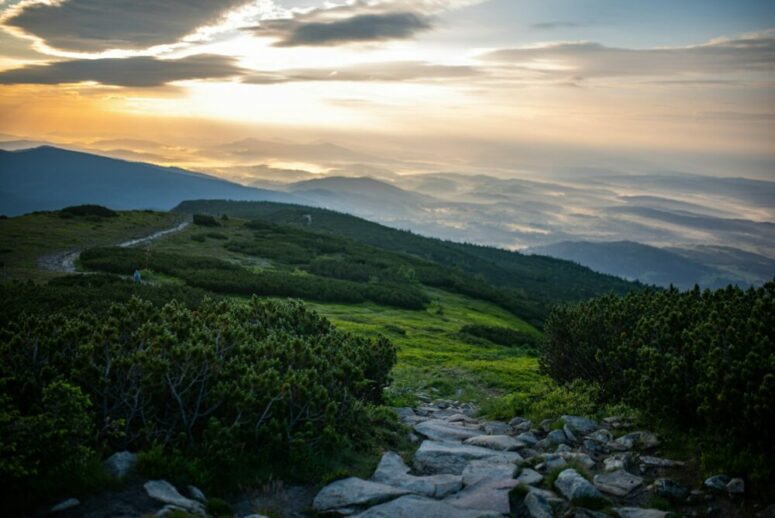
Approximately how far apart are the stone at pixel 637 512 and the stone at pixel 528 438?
A: 344 cm

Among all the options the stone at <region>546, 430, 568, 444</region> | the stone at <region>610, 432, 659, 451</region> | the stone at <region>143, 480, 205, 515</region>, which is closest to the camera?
the stone at <region>143, 480, 205, 515</region>

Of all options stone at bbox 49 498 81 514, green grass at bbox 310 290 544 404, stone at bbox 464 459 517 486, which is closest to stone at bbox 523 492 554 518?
stone at bbox 464 459 517 486

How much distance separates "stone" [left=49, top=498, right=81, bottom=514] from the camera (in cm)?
679

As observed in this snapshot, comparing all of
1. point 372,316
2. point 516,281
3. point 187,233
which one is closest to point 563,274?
point 516,281

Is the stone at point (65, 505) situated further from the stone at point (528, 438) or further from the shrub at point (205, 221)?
the shrub at point (205, 221)

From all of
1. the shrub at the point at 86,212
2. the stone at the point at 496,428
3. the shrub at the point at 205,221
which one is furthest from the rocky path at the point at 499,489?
the shrub at the point at 205,221

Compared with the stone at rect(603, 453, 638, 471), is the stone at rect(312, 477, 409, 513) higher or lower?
lower

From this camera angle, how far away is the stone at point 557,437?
10.7 metres

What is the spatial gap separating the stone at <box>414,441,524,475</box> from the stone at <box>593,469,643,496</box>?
55.5 inches

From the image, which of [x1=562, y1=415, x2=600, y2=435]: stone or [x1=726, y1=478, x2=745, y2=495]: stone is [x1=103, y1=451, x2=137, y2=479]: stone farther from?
[x1=726, y1=478, x2=745, y2=495]: stone

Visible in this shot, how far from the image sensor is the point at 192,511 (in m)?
6.95

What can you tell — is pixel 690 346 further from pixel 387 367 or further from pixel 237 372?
pixel 237 372

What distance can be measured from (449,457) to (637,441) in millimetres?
3386

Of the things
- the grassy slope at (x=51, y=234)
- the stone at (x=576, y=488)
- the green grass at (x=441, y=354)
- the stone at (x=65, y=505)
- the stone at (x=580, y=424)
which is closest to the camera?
the stone at (x=65, y=505)
